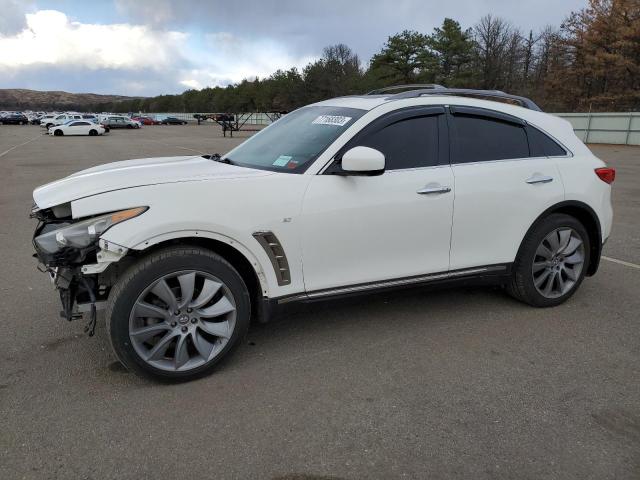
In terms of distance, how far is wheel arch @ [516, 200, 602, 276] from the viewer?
4172 mm

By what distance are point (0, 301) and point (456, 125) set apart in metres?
4.09

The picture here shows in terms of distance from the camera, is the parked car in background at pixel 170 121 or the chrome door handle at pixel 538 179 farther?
the parked car in background at pixel 170 121

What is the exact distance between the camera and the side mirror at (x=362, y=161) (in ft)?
10.5

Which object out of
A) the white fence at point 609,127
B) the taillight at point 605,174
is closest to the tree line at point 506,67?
the white fence at point 609,127

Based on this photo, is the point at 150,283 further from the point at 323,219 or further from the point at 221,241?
the point at 323,219

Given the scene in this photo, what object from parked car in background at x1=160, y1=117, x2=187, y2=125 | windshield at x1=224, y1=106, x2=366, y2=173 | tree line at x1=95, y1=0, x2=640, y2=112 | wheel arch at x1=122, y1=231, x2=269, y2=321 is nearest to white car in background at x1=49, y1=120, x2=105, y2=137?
tree line at x1=95, y1=0, x2=640, y2=112

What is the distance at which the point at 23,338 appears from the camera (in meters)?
3.74

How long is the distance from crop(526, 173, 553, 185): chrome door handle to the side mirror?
4.85 feet

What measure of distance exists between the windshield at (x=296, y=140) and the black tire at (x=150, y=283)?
835mm

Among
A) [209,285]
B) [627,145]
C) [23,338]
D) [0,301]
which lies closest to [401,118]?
[209,285]

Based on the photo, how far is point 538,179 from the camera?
13.4 ft

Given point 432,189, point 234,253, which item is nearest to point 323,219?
point 234,253

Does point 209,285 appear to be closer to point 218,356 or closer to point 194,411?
point 218,356

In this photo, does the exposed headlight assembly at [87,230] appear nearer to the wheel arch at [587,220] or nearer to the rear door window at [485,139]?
the rear door window at [485,139]
